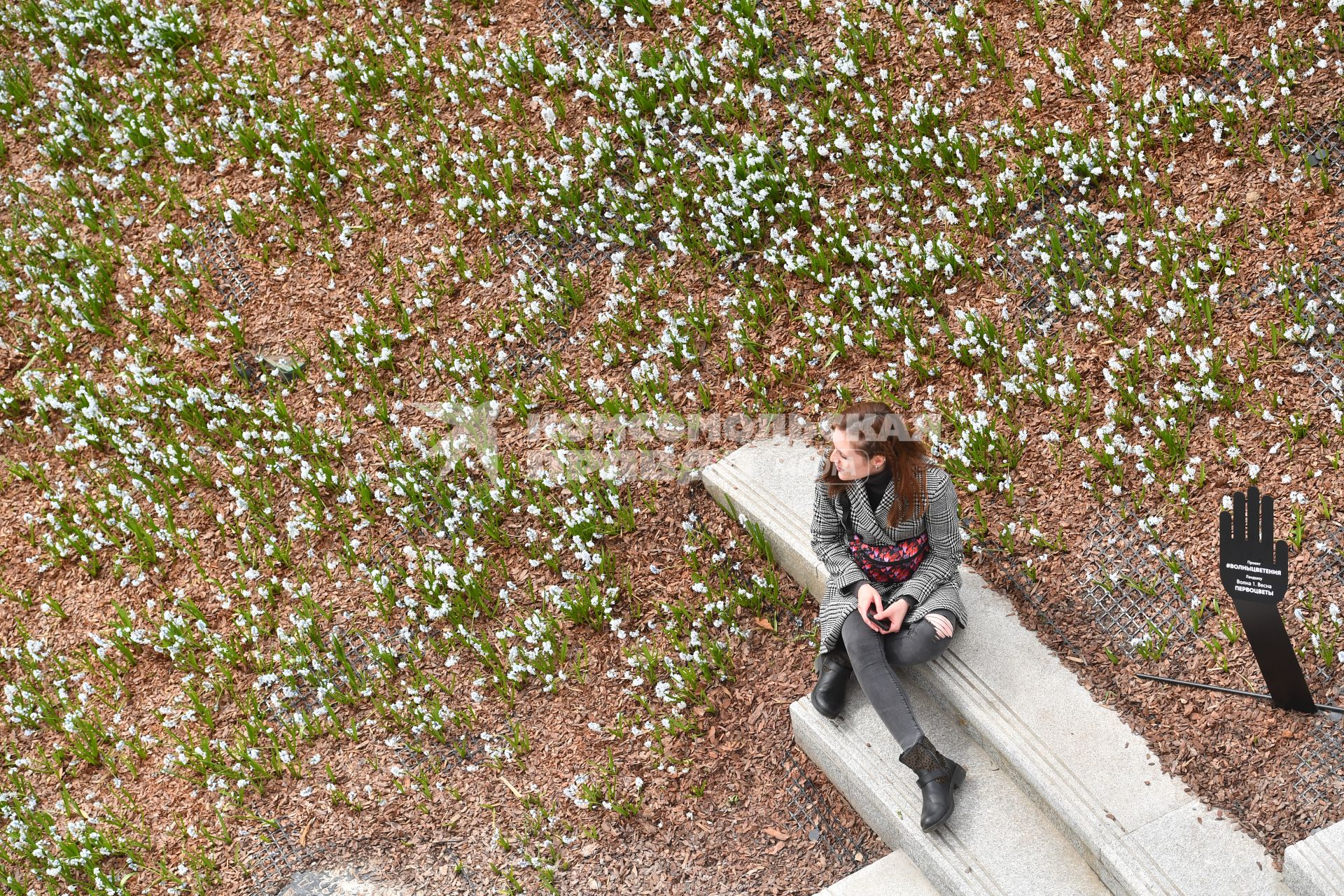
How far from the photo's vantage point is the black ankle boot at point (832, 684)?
4.50 metres

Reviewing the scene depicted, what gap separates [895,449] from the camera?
4.20 meters

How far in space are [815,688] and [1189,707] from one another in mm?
1397

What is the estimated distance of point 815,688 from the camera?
4555 millimetres

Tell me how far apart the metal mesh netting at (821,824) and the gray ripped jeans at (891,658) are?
1.81 ft

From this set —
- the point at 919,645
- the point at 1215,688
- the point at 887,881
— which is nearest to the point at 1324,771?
the point at 1215,688

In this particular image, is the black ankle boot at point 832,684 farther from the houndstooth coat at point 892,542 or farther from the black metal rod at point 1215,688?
the black metal rod at point 1215,688

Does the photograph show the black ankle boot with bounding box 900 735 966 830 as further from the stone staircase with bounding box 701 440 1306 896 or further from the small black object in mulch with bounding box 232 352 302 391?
the small black object in mulch with bounding box 232 352 302 391

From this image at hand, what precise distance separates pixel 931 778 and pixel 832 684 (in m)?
0.55

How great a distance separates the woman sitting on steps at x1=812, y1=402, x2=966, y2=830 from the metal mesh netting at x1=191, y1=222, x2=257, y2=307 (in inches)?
155

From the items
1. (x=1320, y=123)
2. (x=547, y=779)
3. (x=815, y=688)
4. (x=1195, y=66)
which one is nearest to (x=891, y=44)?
(x=1195, y=66)

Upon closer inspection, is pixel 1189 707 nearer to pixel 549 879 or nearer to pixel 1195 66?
pixel 549 879

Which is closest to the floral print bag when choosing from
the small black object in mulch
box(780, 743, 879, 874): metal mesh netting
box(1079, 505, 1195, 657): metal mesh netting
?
box(1079, 505, 1195, 657): metal mesh netting

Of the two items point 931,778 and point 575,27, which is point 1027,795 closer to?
point 931,778

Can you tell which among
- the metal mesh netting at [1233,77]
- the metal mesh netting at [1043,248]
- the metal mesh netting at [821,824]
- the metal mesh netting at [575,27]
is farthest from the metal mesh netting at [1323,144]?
the metal mesh netting at [575,27]
